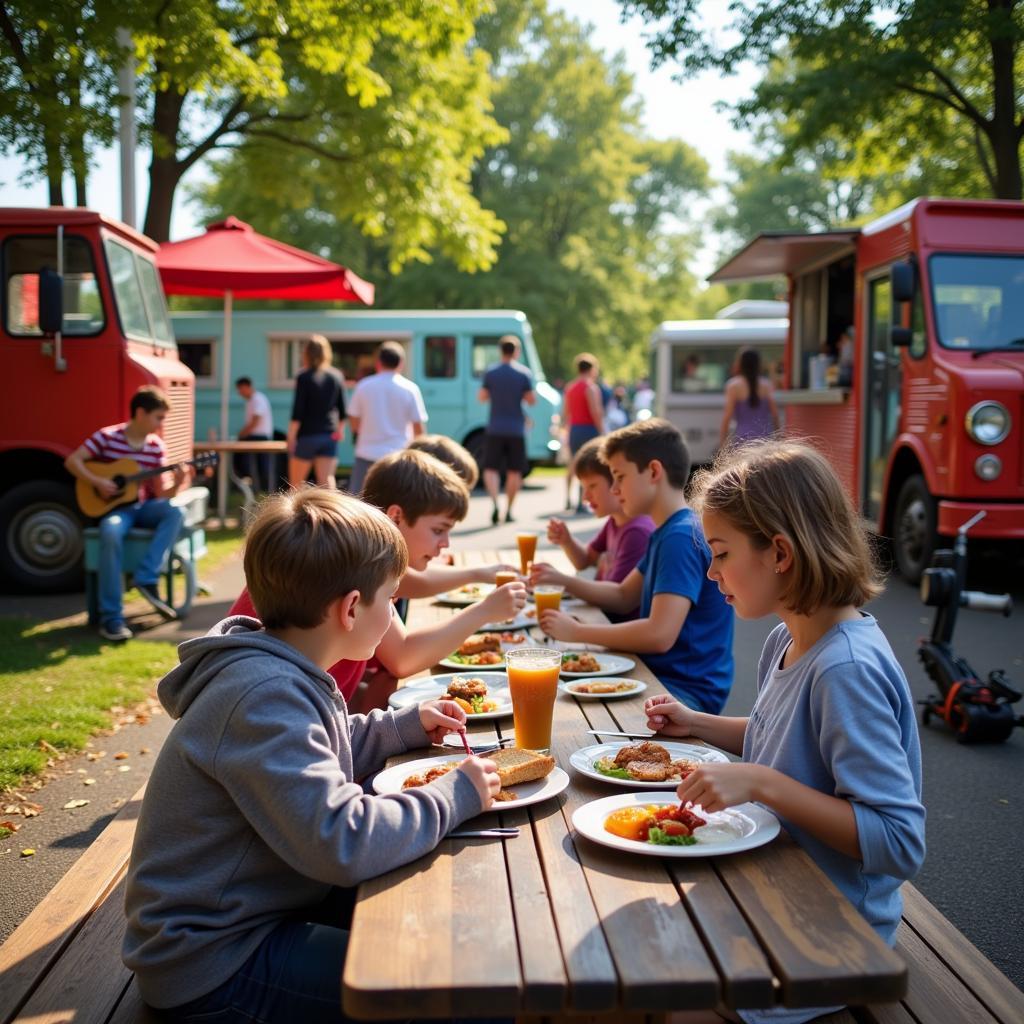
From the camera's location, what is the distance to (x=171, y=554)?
27.8ft

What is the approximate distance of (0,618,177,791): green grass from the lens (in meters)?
5.48

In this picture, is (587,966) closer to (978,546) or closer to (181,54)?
(978,546)

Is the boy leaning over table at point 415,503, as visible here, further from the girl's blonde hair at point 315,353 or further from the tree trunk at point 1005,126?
the tree trunk at point 1005,126

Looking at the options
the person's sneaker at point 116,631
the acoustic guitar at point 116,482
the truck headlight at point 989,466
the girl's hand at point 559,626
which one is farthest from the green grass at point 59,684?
the truck headlight at point 989,466

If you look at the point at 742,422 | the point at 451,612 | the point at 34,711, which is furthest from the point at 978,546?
the point at 34,711

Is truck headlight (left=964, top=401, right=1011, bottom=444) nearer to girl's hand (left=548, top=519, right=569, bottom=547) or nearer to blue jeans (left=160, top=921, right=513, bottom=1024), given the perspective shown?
girl's hand (left=548, top=519, right=569, bottom=547)

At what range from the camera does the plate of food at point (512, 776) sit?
94.3 inches

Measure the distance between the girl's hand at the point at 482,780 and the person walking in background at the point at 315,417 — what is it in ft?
32.0

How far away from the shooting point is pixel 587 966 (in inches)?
66.2

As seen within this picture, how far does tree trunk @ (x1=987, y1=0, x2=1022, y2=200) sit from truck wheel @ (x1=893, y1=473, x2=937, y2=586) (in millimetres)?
6136

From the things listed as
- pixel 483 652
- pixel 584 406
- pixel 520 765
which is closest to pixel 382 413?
pixel 584 406

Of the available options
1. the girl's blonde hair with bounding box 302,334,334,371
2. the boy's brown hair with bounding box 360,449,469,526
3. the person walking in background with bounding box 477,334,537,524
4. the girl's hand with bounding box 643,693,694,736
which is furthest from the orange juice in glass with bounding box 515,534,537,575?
the person walking in background with bounding box 477,334,537,524

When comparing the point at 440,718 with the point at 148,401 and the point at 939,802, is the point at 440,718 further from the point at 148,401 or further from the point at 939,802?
the point at 148,401

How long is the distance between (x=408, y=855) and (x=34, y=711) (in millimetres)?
4481
